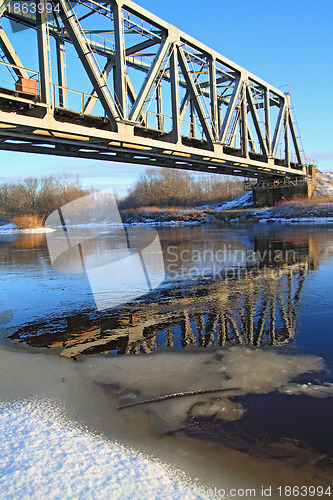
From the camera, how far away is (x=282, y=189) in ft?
147

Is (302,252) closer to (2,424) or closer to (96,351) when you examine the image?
(96,351)

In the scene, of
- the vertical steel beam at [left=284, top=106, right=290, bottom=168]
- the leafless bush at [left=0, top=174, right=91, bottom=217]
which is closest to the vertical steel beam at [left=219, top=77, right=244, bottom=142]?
the vertical steel beam at [left=284, top=106, right=290, bottom=168]

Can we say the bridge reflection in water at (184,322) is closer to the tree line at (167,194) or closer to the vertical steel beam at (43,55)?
the vertical steel beam at (43,55)

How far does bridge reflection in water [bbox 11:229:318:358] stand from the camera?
4375 mm

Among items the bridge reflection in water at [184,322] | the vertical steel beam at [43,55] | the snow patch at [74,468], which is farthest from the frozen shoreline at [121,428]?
the vertical steel beam at [43,55]

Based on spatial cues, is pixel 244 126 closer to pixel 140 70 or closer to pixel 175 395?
pixel 140 70

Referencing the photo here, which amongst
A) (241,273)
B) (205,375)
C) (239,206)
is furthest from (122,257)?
(239,206)

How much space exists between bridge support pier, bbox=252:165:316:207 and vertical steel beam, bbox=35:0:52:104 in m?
37.7

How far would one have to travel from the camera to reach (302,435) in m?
2.42

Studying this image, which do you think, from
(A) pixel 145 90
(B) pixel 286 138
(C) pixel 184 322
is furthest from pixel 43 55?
(B) pixel 286 138

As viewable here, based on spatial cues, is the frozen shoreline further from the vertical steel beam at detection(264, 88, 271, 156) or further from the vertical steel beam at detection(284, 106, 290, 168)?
the vertical steel beam at detection(284, 106, 290, 168)

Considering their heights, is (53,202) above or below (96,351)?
above

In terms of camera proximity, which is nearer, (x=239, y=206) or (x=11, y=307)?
(x=11, y=307)

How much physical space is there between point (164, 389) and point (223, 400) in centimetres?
59
